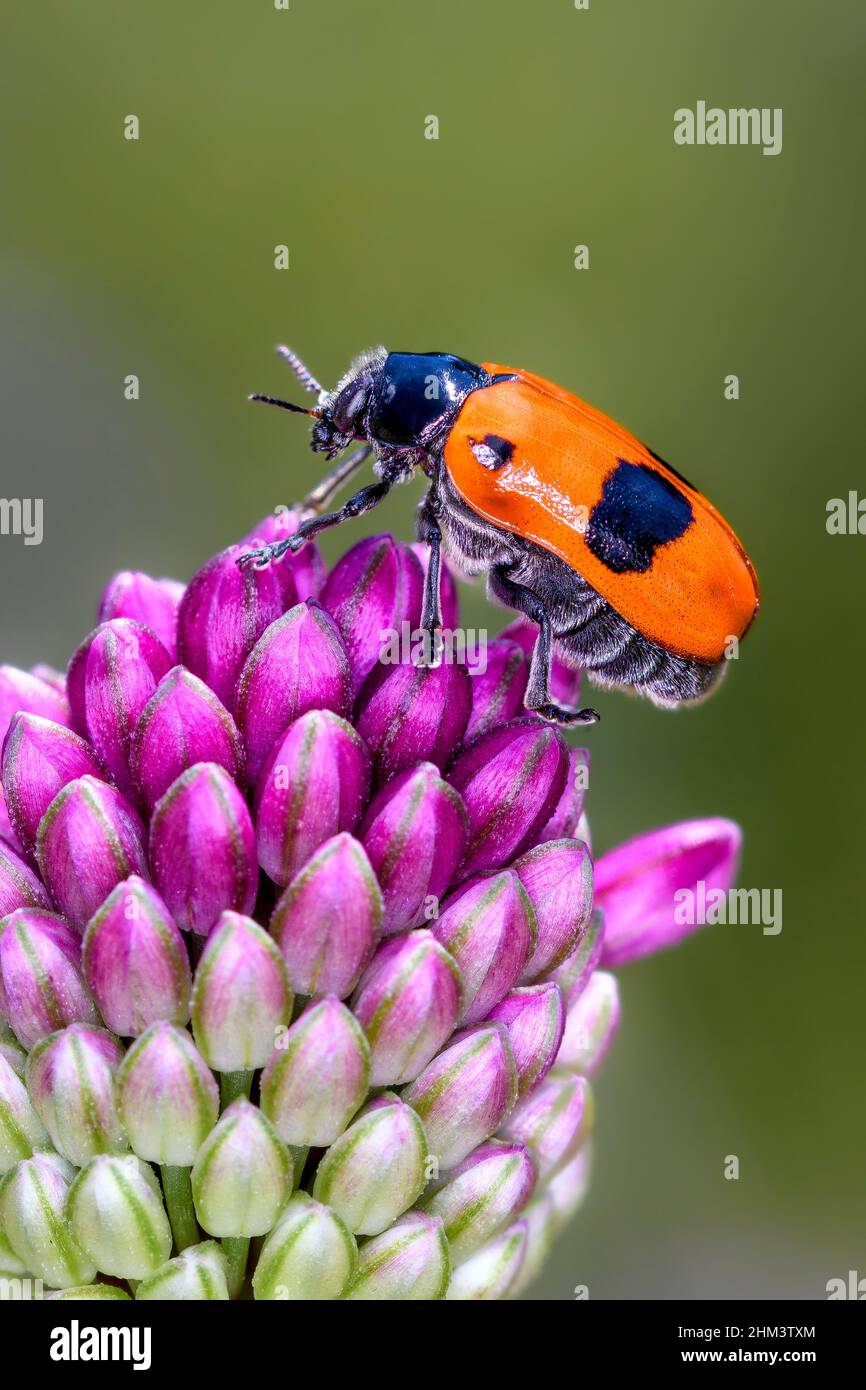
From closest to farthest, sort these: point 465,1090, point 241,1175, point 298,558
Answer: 1. point 241,1175
2. point 465,1090
3. point 298,558

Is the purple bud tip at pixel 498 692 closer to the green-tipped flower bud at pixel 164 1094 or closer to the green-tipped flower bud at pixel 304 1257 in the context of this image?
the green-tipped flower bud at pixel 164 1094

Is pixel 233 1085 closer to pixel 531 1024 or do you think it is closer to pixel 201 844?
pixel 201 844

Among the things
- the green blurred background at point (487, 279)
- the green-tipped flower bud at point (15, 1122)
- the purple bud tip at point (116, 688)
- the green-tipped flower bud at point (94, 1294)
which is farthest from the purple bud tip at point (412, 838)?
the green blurred background at point (487, 279)

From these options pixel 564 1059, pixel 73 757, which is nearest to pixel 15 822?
pixel 73 757

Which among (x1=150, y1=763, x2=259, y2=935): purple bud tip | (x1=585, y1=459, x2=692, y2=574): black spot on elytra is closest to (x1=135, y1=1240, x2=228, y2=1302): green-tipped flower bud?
(x1=150, y1=763, x2=259, y2=935): purple bud tip

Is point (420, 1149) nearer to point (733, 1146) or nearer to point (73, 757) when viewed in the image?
point (73, 757)

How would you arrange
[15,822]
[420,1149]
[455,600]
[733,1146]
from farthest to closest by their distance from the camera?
[733,1146] < [455,600] < [15,822] < [420,1149]

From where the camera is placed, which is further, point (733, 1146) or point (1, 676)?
point (733, 1146)

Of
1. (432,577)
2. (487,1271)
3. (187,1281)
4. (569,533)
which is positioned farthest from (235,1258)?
(569,533)
